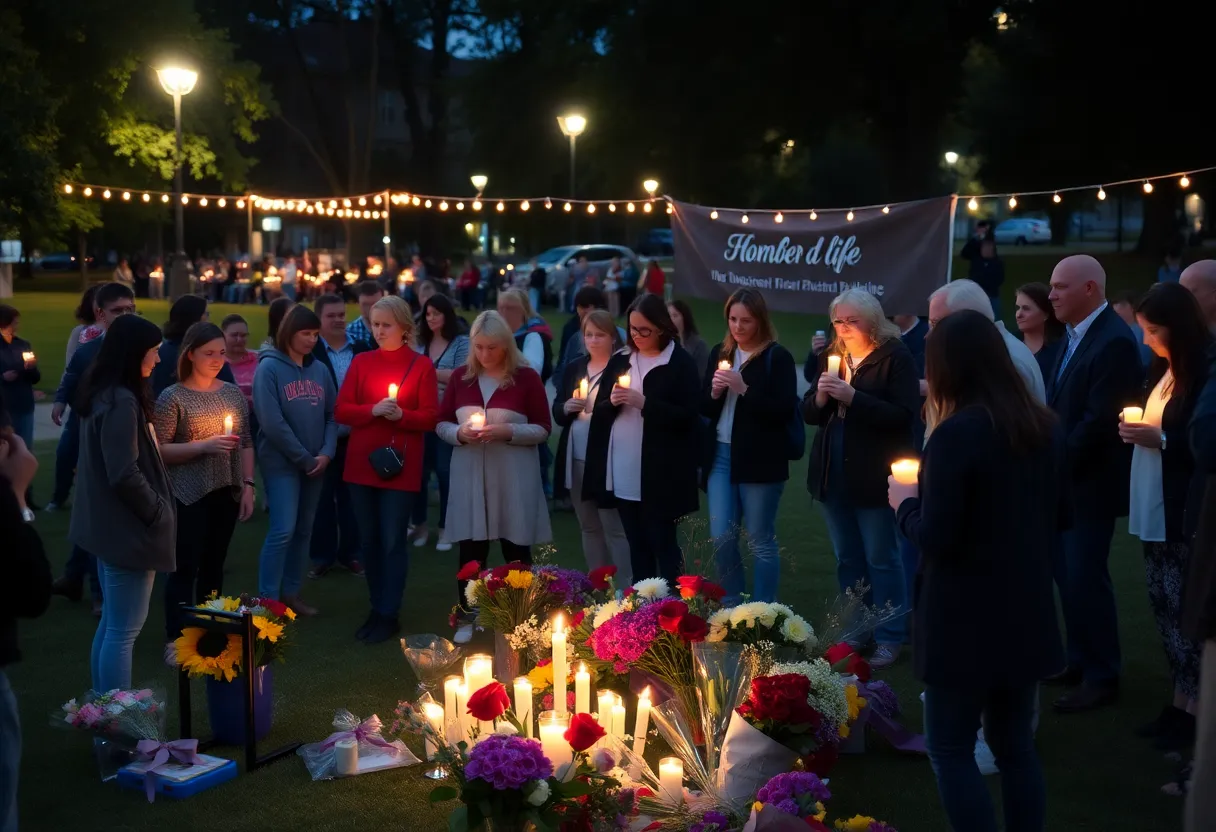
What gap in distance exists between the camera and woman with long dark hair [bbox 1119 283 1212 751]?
5250mm

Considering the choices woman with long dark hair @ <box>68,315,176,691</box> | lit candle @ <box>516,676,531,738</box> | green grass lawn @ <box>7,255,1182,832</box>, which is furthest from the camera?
woman with long dark hair @ <box>68,315,176,691</box>

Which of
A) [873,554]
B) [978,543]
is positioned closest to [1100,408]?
[873,554]

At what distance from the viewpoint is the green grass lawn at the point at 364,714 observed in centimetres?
492

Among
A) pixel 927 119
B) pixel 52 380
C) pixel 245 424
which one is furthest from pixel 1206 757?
pixel 927 119

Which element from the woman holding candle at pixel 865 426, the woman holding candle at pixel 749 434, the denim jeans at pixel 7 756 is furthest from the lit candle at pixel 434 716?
the woman holding candle at pixel 865 426

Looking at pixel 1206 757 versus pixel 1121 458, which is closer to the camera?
pixel 1206 757

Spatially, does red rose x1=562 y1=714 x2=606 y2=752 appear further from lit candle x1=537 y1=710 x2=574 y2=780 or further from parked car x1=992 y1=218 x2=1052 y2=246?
parked car x1=992 y1=218 x2=1052 y2=246

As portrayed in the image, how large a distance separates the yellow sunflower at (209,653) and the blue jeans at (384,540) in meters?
1.83

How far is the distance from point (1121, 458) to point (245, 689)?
4173 millimetres

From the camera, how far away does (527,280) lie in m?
34.8

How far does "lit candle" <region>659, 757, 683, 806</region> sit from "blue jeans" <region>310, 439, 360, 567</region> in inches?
191

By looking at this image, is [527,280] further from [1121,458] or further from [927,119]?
[1121,458]

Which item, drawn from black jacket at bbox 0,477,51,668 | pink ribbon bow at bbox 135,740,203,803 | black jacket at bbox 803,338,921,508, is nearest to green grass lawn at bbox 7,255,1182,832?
pink ribbon bow at bbox 135,740,203,803

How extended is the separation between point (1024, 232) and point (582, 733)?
6521 cm
